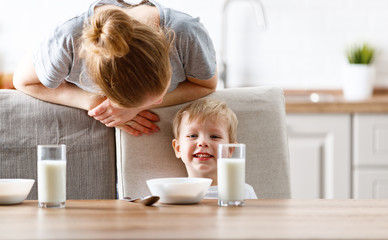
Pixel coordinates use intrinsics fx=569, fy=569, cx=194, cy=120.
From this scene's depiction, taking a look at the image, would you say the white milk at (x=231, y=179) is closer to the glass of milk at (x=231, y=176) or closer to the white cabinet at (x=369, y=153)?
the glass of milk at (x=231, y=176)

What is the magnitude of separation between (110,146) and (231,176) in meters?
0.77

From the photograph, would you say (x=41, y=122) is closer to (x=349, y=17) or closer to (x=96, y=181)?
(x=96, y=181)

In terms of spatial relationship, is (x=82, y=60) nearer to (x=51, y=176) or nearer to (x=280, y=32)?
(x=51, y=176)

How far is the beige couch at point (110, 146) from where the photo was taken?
1975mm

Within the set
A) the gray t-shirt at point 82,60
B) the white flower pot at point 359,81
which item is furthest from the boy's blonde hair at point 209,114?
the white flower pot at point 359,81

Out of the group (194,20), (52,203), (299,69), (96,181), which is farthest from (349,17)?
(52,203)

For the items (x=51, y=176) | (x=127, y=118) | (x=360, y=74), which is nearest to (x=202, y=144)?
(x=127, y=118)

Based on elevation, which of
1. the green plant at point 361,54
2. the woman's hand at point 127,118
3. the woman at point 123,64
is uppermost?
the green plant at point 361,54

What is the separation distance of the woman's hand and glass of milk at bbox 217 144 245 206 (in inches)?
24.4

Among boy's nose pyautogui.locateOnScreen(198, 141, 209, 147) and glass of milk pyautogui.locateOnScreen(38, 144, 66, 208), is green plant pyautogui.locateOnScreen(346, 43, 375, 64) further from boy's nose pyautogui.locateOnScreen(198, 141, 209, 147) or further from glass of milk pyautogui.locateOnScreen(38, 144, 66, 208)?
glass of milk pyautogui.locateOnScreen(38, 144, 66, 208)

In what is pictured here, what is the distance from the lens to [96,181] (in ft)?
6.61

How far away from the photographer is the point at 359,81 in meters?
3.37

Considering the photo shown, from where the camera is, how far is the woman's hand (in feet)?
6.35

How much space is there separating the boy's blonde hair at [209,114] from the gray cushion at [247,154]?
0.07m
